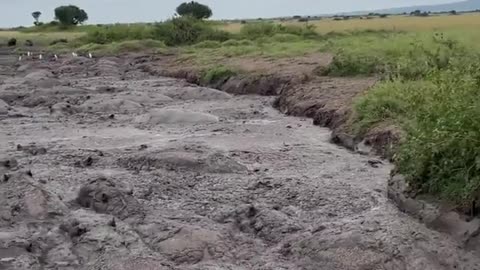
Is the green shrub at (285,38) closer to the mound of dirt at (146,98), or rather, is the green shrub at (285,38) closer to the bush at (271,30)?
the bush at (271,30)

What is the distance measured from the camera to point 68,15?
245 ft

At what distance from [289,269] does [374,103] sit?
7.63m

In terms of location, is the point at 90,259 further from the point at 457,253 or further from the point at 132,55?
the point at 132,55

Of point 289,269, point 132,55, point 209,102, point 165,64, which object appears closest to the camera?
point 289,269

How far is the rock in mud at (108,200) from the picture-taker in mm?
9711

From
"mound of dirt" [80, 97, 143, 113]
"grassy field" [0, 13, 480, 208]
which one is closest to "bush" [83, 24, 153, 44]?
"grassy field" [0, 13, 480, 208]

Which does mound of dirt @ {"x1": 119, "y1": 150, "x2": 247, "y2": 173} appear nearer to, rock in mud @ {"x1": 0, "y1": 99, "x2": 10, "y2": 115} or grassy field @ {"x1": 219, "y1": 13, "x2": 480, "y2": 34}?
rock in mud @ {"x1": 0, "y1": 99, "x2": 10, "y2": 115}

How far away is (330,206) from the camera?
1000cm

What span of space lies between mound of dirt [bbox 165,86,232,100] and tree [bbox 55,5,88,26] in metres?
53.2

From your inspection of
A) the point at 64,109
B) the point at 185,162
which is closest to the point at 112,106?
the point at 64,109

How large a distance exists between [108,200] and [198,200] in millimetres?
1228

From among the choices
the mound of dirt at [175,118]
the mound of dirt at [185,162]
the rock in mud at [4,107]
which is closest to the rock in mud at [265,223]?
the mound of dirt at [185,162]

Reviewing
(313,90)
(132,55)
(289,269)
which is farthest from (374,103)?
(132,55)

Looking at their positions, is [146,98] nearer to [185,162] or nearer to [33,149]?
[33,149]
